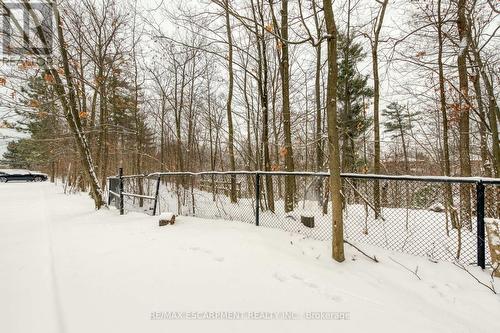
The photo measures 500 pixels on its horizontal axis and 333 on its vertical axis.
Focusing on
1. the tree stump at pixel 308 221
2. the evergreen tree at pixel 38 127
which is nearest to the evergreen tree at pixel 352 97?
the tree stump at pixel 308 221

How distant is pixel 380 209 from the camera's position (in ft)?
21.6

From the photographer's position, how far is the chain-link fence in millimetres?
4070

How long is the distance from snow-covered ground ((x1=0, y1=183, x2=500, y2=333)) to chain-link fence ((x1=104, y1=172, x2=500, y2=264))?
0.79 metres

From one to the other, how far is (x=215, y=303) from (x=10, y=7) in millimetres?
10609

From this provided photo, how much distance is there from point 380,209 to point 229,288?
5.11 metres

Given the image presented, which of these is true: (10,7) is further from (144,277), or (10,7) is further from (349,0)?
(349,0)

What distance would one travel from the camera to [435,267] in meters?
3.54

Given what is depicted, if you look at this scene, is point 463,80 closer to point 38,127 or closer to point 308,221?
point 308,221

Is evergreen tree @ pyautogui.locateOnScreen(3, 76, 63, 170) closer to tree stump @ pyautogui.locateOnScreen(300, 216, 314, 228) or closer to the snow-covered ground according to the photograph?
the snow-covered ground

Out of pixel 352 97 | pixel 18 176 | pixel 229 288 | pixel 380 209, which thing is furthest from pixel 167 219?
pixel 18 176

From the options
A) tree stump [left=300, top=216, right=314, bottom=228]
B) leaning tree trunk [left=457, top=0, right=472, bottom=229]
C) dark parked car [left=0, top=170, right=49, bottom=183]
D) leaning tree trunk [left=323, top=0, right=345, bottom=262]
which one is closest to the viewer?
leaning tree trunk [left=323, top=0, right=345, bottom=262]

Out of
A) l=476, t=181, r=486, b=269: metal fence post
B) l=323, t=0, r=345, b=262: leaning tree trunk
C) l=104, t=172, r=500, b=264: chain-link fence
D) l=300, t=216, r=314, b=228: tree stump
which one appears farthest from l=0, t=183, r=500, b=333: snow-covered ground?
l=104, t=172, r=500, b=264: chain-link fence

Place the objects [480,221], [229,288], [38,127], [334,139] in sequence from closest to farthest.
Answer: [229,288], [480,221], [334,139], [38,127]

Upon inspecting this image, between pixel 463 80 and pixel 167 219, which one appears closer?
pixel 167 219
